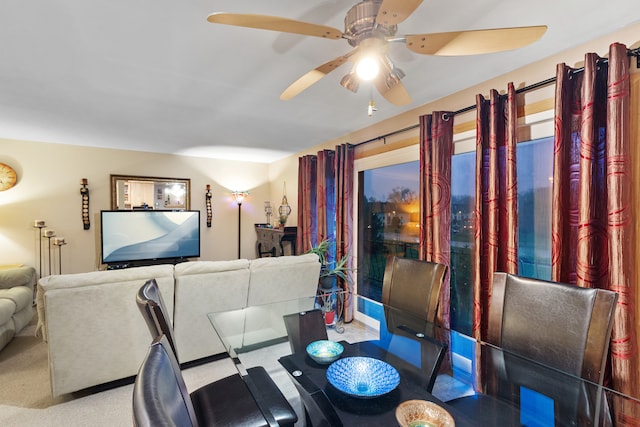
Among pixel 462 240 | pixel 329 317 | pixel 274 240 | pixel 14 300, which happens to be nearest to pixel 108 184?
pixel 14 300

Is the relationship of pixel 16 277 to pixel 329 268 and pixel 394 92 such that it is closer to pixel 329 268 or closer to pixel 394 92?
pixel 329 268

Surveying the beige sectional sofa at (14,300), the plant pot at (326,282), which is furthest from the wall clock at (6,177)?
the plant pot at (326,282)

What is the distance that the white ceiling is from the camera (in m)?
1.50

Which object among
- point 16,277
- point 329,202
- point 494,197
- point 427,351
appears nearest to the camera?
point 427,351

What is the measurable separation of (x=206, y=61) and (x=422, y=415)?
90.0 inches

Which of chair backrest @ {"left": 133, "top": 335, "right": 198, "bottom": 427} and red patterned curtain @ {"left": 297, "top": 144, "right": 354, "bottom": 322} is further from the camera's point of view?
red patterned curtain @ {"left": 297, "top": 144, "right": 354, "bottom": 322}

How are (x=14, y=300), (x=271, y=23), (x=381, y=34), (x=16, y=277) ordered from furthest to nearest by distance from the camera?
(x=16, y=277), (x=14, y=300), (x=381, y=34), (x=271, y=23)

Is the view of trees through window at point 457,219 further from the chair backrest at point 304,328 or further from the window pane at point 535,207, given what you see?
the chair backrest at point 304,328

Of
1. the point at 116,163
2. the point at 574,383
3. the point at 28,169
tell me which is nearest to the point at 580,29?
the point at 574,383

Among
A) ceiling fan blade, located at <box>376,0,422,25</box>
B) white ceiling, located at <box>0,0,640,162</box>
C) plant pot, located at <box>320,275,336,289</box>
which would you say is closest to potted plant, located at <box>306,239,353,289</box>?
plant pot, located at <box>320,275,336,289</box>

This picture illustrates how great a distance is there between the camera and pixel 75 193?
4.46 metres

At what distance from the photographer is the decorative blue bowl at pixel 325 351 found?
1.49 meters

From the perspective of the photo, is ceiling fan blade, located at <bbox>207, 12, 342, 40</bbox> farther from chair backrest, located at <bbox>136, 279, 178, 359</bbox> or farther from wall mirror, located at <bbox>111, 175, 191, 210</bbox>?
wall mirror, located at <bbox>111, 175, 191, 210</bbox>

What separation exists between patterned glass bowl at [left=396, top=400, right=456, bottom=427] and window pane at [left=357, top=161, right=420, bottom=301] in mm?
2128
